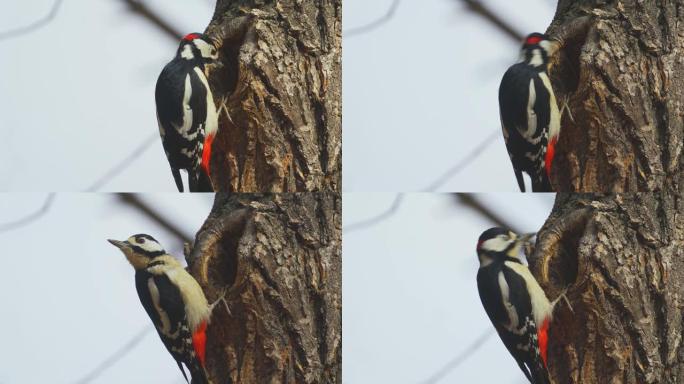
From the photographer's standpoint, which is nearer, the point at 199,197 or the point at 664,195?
the point at 199,197

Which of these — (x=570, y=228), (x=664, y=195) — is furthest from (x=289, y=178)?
(x=664, y=195)

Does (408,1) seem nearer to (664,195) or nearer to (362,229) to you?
(362,229)

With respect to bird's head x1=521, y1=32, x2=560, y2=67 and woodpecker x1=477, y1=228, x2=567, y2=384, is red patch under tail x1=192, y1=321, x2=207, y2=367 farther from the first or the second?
bird's head x1=521, y1=32, x2=560, y2=67

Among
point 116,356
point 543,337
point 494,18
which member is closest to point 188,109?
point 116,356

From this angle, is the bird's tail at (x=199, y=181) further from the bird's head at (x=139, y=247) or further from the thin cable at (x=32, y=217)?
the thin cable at (x=32, y=217)

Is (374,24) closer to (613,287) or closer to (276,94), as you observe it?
(276,94)
